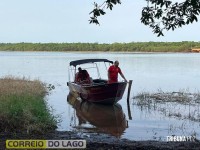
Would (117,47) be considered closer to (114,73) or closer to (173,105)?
(173,105)

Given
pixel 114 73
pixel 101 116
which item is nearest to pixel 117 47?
pixel 114 73

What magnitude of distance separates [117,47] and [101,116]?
407ft

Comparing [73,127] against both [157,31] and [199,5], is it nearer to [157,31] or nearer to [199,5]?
[157,31]

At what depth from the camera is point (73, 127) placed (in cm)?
1269

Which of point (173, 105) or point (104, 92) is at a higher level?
point (104, 92)

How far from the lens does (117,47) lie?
5448 inches

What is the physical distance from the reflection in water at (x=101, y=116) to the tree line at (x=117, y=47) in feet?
348

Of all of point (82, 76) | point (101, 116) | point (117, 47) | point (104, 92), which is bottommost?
point (101, 116)

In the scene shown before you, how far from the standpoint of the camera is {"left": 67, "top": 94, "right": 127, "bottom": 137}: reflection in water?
1248 centimetres

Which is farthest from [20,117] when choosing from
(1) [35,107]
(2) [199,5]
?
(2) [199,5]

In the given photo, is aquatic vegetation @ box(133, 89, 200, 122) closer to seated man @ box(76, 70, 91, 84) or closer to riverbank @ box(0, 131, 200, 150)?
seated man @ box(76, 70, 91, 84)

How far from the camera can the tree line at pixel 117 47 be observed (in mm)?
123688

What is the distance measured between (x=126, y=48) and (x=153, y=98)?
4531 inches

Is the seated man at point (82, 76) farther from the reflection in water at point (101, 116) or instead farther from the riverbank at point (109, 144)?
the riverbank at point (109, 144)
